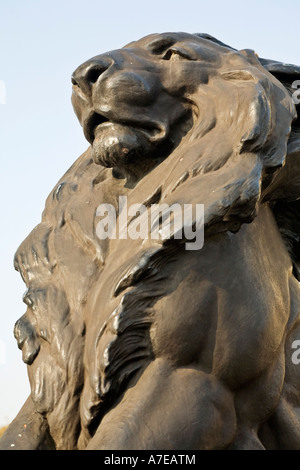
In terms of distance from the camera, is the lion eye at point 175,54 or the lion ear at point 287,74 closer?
the lion eye at point 175,54

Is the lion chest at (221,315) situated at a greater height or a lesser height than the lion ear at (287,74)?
lesser

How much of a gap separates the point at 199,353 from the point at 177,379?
88 mm

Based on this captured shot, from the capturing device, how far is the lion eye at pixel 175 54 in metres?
2.56

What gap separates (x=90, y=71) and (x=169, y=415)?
2.90ft

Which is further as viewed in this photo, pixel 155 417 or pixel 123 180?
pixel 123 180

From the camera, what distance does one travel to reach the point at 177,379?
2.34 meters

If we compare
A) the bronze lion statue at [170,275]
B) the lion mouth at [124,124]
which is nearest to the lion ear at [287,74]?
the bronze lion statue at [170,275]

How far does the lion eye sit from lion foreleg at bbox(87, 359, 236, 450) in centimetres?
79

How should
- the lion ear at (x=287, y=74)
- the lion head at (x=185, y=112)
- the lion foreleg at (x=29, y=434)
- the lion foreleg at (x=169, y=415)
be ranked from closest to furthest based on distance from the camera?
the lion foreleg at (x=169, y=415) < the lion head at (x=185, y=112) < the lion foreleg at (x=29, y=434) < the lion ear at (x=287, y=74)

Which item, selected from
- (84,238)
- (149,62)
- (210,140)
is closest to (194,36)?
(149,62)

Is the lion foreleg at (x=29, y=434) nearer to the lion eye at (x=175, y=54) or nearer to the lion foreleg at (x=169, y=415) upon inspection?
the lion foreleg at (x=169, y=415)

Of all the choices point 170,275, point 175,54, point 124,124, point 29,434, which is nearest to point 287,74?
point 175,54

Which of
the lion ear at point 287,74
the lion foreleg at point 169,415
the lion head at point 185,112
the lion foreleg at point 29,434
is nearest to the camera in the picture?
the lion foreleg at point 169,415
